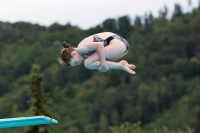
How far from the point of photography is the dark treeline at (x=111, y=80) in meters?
123

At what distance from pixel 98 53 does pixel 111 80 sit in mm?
126188

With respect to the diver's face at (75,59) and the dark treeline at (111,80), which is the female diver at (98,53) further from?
the dark treeline at (111,80)

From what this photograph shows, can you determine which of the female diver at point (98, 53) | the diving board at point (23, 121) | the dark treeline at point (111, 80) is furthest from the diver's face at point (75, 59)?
the dark treeline at point (111, 80)

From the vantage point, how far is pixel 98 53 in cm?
1123

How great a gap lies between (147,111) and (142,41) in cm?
1768

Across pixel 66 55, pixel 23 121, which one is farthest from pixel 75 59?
pixel 23 121

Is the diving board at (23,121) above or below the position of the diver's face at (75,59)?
below

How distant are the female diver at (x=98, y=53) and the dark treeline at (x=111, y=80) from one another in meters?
103

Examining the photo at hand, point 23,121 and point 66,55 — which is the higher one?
point 66,55

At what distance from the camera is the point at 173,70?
143250 millimetres

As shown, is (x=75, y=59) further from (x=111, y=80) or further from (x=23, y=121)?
(x=111, y=80)

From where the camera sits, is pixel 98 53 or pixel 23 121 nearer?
pixel 23 121

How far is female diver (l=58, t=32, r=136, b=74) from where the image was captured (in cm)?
1119

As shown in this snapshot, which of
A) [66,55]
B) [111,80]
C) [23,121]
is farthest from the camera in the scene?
[111,80]
